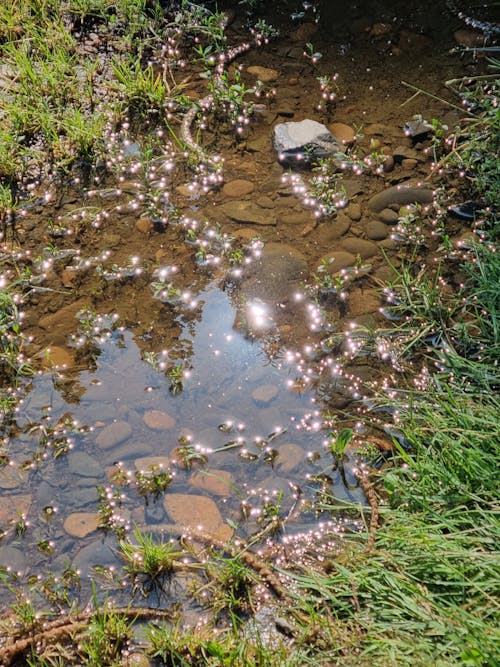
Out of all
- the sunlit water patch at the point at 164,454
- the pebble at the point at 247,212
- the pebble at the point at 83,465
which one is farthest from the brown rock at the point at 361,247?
the pebble at the point at 83,465

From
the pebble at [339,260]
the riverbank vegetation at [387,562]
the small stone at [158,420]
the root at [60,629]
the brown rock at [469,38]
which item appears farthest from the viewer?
the brown rock at [469,38]

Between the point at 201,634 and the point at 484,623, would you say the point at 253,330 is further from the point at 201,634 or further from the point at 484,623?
the point at 484,623

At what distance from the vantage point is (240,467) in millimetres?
2732

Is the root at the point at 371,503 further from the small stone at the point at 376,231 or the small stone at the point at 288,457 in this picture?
the small stone at the point at 376,231

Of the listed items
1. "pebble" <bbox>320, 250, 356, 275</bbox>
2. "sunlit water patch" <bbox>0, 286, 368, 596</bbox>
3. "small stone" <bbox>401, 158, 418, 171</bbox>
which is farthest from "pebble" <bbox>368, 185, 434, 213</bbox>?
"sunlit water patch" <bbox>0, 286, 368, 596</bbox>

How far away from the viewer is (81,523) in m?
2.59

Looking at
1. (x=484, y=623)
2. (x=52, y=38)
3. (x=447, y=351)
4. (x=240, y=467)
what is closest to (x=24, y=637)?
(x=240, y=467)

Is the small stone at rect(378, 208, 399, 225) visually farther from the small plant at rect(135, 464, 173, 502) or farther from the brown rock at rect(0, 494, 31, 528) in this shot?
the brown rock at rect(0, 494, 31, 528)

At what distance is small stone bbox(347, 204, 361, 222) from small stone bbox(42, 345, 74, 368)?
1.70 metres

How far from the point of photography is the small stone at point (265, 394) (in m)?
2.93

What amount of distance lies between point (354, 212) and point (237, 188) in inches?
27.9

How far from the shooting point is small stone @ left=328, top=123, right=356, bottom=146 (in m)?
3.94

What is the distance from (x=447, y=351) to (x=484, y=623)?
1345mm

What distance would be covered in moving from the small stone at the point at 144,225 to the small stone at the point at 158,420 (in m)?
1.17
